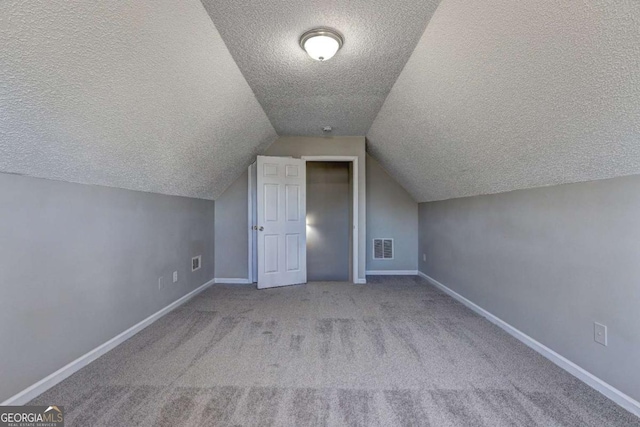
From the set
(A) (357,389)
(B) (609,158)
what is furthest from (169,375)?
(B) (609,158)

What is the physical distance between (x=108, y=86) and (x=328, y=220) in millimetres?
4406

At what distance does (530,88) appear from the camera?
164cm

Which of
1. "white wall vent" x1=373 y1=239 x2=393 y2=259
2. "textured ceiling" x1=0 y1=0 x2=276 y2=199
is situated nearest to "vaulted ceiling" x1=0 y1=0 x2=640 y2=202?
"textured ceiling" x1=0 y1=0 x2=276 y2=199

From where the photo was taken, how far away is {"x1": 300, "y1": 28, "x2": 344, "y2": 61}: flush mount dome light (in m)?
1.92

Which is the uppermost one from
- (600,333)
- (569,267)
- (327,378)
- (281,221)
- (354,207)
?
(354,207)

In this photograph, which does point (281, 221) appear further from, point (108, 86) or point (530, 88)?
point (530, 88)

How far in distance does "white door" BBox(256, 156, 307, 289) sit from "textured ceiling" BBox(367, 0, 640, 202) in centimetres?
200

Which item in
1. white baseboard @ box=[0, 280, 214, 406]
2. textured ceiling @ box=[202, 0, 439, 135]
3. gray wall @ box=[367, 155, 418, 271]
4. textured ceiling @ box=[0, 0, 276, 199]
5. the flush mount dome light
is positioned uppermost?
textured ceiling @ box=[202, 0, 439, 135]

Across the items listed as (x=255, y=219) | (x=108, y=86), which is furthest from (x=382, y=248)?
(x=108, y=86)

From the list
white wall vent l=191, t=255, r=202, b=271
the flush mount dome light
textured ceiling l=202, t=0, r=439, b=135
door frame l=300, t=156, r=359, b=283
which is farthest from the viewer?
door frame l=300, t=156, r=359, b=283

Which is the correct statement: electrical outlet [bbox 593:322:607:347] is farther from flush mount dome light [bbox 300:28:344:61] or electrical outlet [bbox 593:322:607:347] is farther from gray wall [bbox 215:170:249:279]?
gray wall [bbox 215:170:249:279]

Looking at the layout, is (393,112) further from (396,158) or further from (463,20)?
(463,20)

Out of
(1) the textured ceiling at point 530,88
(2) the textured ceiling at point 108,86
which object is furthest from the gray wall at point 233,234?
(1) the textured ceiling at point 530,88

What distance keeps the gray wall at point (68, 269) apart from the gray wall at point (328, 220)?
3046 mm
